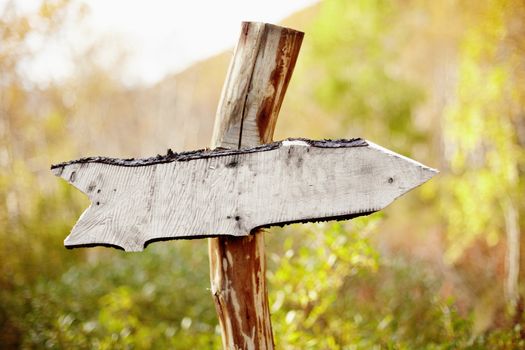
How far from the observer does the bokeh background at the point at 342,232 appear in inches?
113

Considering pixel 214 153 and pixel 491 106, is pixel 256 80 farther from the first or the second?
pixel 491 106

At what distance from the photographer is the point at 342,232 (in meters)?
2.71

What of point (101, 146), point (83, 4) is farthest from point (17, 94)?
point (101, 146)

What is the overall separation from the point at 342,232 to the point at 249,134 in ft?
4.43

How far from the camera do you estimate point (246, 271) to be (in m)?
1.52

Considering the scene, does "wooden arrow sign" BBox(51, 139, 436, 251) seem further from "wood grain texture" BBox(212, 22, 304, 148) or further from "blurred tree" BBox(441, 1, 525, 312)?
"blurred tree" BBox(441, 1, 525, 312)

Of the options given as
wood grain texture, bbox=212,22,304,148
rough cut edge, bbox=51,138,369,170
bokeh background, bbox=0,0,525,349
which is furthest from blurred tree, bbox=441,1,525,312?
rough cut edge, bbox=51,138,369,170

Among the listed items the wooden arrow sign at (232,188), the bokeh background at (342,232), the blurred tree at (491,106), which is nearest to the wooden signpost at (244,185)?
the wooden arrow sign at (232,188)

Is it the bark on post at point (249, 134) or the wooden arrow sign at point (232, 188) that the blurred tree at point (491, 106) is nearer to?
the bark on post at point (249, 134)

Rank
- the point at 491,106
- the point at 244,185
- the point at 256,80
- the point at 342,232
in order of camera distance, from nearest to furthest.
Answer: the point at 244,185 < the point at 256,80 < the point at 342,232 < the point at 491,106

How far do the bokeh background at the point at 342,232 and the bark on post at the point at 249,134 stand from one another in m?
0.93

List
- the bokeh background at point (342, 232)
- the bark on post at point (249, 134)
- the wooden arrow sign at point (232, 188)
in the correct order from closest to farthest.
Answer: the wooden arrow sign at point (232, 188)
the bark on post at point (249, 134)
the bokeh background at point (342, 232)

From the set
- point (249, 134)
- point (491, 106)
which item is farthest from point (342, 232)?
point (491, 106)

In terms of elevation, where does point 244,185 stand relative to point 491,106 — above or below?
below
